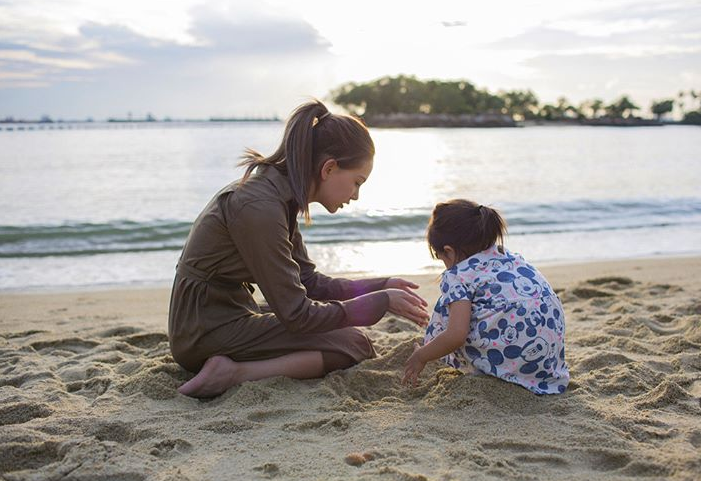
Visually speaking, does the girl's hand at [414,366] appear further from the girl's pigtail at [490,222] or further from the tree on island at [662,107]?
the tree on island at [662,107]

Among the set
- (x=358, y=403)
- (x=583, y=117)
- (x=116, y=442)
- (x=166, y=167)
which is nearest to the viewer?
(x=116, y=442)

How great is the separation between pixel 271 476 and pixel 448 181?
1614 centimetres

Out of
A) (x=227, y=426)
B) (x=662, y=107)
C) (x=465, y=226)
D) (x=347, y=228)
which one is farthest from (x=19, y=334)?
(x=662, y=107)

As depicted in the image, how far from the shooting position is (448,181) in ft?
58.9

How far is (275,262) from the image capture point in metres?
2.87

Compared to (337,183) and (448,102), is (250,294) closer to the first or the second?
(337,183)

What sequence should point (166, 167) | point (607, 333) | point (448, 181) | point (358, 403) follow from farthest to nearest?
point (166, 167), point (448, 181), point (607, 333), point (358, 403)

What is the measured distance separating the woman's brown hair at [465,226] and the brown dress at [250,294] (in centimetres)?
40

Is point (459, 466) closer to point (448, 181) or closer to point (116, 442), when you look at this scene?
point (116, 442)

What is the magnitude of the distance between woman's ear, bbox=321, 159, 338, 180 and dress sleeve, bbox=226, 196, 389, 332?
9.1 inches

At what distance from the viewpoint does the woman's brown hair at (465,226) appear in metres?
2.97

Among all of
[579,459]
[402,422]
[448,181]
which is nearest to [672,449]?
[579,459]

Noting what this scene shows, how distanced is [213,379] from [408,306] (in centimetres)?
93

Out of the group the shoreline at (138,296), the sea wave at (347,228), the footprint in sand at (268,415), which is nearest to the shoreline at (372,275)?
the shoreline at (138,296)
